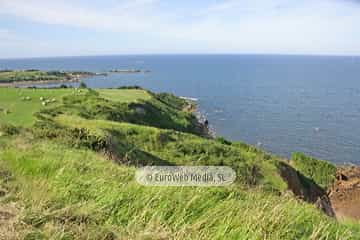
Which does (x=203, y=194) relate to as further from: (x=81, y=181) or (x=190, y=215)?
(x=81, y=181)

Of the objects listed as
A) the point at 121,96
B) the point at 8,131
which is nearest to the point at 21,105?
the point at 8,131

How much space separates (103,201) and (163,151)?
21778 millimetres

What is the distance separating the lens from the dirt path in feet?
101

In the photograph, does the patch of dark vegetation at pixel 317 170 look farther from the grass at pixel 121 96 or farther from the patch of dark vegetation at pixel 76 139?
the patch of dark vegetation at pixel 76 139

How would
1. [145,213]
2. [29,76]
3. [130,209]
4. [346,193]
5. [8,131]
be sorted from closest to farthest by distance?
1. [145,213]
2. [130,209]
3. [8,131]
4. [346,193]
5. [29,76]

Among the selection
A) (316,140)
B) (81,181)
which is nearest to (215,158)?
(81,181)

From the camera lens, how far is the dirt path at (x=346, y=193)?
3073 cm

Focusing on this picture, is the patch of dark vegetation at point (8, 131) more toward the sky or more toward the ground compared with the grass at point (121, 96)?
more toward the sky

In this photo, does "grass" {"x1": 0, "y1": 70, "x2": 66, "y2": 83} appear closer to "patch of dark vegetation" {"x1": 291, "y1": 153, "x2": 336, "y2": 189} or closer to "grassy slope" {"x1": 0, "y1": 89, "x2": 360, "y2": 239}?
"patch of dark vegetation" {"x1": 291, "y1": 153, "x2": 336, "y2": 189}

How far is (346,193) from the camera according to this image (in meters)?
33.2

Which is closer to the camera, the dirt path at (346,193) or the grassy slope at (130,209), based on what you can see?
the grassy slope at (130,209)

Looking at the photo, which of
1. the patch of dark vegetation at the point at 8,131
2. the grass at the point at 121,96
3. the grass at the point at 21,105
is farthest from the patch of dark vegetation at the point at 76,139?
the grass at the point at 121,96

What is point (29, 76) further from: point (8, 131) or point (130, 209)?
point (130, 209)

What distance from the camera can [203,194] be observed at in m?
5.46
